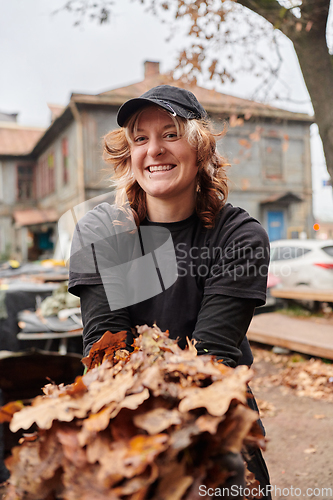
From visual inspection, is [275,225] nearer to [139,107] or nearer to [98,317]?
[139,107]

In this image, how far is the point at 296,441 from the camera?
3.40m

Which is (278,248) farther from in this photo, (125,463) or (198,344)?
(125,463)

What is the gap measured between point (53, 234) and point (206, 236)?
20.5 meters

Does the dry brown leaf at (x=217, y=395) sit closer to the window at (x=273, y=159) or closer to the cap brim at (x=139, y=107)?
the cap brim at (x=139, y=107)

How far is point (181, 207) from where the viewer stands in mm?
1750

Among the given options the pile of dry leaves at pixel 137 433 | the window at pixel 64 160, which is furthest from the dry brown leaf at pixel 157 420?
the window at pixel 64 160

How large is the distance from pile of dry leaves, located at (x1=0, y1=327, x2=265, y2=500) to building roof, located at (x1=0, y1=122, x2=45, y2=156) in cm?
2439

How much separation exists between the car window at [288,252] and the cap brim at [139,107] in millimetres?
8071

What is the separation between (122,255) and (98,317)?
315 mm

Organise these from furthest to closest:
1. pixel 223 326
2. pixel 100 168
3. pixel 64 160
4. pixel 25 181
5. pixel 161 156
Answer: pixel 25 181
pixel 64 160
pixel 100 168
pixel 161 156
pixel 223 326

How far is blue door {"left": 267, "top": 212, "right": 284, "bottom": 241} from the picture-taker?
18203mm

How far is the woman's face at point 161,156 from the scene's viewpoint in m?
1.60

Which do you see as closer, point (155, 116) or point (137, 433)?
point (137, 433)

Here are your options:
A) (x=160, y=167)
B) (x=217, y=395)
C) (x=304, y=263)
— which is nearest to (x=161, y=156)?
(x=160, y=167)
